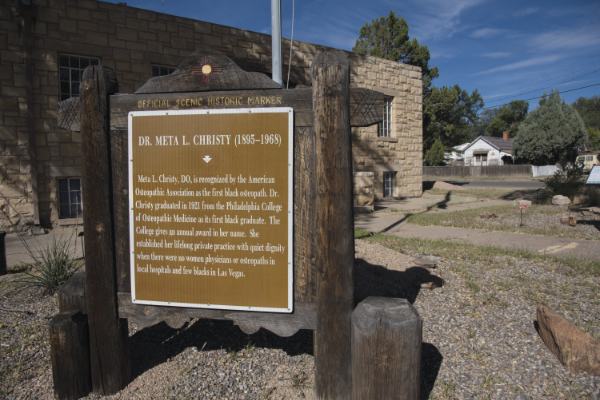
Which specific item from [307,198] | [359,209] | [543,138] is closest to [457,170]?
[543,138]

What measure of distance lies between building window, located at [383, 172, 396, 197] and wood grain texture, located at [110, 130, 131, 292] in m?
13.1

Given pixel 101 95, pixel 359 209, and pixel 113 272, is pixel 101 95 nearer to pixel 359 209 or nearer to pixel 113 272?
pixel 113 272

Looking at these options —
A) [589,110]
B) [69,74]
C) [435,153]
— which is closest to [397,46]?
[435,153]

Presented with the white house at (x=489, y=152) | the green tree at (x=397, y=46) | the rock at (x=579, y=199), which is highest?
the green tree at (x=397, y=46)

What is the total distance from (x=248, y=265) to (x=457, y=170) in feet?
144

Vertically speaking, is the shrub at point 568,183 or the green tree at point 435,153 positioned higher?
the green tree at point 435,153

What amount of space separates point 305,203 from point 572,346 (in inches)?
87.6

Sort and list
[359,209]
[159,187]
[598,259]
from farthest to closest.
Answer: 1. [359,209]
2. [598,259]
3. [159,187]

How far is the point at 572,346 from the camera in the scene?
2.61 m

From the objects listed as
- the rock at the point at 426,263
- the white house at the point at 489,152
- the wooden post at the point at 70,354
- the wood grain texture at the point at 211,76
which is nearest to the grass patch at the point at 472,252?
the rock at the point at 426,263

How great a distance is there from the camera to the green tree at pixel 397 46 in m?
32.4

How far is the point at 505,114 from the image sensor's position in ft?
275

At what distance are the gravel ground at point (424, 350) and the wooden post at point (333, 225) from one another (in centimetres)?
24

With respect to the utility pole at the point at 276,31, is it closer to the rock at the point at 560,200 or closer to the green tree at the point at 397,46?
the rock at the point at 560,200
